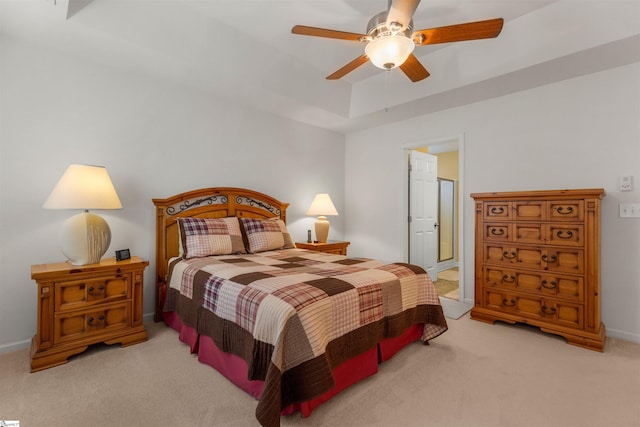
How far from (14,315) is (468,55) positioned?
467cm

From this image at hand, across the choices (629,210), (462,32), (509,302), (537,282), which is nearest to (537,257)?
(537,282)

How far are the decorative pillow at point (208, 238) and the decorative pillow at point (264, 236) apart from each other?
0.45 feet

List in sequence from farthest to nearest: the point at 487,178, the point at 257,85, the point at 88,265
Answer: the point at 487,178 → the point at 257,85 → the point at 88,265

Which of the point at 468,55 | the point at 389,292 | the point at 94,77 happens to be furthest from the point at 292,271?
the point at 468,55

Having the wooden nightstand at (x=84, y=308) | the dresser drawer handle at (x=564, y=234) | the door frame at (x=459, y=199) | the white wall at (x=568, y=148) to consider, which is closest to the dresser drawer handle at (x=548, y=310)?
the white wall at (x=568, y=148)

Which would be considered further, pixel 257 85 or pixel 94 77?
pixel 257 85

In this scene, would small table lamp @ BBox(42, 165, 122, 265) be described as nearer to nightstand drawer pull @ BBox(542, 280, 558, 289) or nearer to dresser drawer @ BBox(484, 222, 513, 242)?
dresser drawer @ BBox(484, 222, 513, 242)

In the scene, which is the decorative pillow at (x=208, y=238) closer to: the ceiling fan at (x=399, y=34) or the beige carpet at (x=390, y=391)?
the beige carpet at (x=390, y=391)

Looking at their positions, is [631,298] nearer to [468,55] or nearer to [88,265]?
[468,55]

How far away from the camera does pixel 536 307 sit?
277 cm

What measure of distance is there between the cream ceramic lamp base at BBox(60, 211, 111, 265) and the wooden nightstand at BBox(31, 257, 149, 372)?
8cm

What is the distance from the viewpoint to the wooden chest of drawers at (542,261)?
2.49 m

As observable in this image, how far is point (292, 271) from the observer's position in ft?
7.43

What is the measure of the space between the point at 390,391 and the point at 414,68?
90.6 inches
